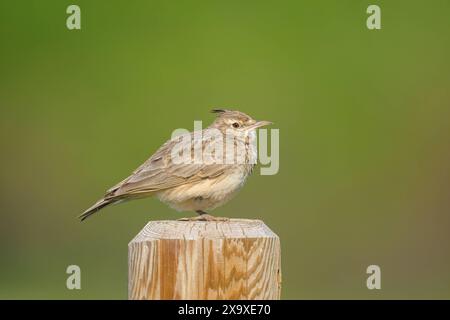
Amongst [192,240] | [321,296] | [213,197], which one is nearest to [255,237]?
[192,240]

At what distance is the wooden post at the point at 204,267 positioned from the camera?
5168mm

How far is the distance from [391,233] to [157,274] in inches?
338

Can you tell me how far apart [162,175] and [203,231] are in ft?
8.43

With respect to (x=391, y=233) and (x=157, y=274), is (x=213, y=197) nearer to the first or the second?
(x=157, y=274)

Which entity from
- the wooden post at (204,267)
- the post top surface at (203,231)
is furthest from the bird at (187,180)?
the wooden post at (204,267)

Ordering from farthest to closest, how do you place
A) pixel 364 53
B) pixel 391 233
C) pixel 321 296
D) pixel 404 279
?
pixel 364 53
pixel 391 233
pixel 404 279
pixel 321 296

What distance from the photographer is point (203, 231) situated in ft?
18.4

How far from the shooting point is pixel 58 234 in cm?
1284

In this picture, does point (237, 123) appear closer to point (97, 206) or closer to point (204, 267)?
point (97, 206)

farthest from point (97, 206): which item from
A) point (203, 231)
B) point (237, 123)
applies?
point (203, 231)

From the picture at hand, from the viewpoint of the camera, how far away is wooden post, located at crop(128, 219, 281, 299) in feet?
17.0

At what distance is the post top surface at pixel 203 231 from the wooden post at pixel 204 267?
14 millimetres

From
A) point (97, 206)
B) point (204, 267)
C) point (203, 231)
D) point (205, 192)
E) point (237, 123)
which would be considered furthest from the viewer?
point (237, 123)

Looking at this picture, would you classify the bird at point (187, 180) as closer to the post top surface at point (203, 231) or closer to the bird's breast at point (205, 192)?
the bird's breast at point (205, 192)
